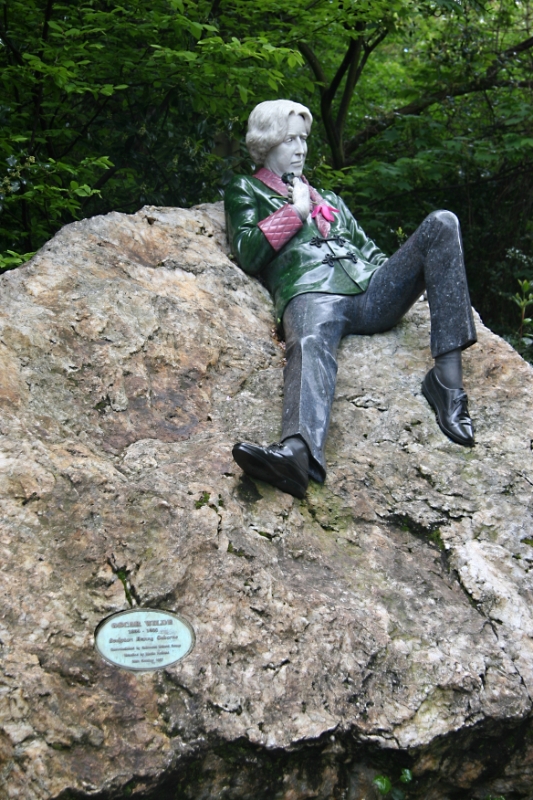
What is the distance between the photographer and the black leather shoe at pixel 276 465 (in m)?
3.23

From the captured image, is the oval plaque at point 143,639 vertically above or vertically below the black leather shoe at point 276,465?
below

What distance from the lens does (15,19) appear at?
557cm

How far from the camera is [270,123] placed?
4738 millimetres

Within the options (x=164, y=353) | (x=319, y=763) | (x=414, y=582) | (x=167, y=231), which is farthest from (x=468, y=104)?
(x=319, y=763)

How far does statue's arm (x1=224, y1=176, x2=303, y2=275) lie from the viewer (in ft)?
14.6

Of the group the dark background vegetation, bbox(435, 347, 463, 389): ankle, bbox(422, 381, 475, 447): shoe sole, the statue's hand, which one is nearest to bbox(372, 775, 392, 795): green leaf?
bbox(422, 381, 475, 447): shoe sole

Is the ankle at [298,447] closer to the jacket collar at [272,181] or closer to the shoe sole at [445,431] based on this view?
the shoe sole at [445,431]

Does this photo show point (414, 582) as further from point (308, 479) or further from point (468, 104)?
point (468, 104)

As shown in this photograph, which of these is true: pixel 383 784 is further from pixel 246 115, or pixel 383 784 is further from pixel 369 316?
pixel 246 115

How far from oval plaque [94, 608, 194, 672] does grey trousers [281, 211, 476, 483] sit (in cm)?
98

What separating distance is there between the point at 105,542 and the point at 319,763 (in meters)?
0.98

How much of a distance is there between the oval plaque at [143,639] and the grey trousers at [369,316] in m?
0.98

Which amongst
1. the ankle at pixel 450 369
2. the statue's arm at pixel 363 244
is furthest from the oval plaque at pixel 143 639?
the statue's arm at pixel 363 244

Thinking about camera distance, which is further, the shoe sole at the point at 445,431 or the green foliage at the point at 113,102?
the green foliage at the point at 113,102
